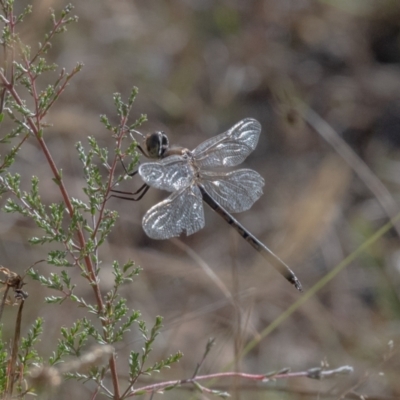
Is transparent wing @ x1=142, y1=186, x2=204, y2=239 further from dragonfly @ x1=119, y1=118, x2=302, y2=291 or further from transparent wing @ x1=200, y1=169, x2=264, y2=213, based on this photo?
transparent wing @ x1=200, y1=169, x2=264, y2=213

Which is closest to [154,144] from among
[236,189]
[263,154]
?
[236,189]

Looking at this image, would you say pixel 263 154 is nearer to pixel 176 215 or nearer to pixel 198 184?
pixel 198 184

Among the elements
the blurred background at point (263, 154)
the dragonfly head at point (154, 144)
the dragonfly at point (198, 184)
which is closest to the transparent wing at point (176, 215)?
the dragonfly at point (198, 184)

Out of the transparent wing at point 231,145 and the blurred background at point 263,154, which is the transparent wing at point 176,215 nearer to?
the transparent wing at point 231,145

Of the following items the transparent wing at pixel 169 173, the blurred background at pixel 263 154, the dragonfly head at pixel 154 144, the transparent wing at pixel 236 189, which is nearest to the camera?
the transparent wing at pixel 169 173

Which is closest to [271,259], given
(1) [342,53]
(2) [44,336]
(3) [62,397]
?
(3) [62,397]

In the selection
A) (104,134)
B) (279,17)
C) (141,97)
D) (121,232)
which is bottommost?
(121,232)

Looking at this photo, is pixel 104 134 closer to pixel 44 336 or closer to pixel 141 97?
pixel 141 97

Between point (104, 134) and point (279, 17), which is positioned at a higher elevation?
point (279, 17)
